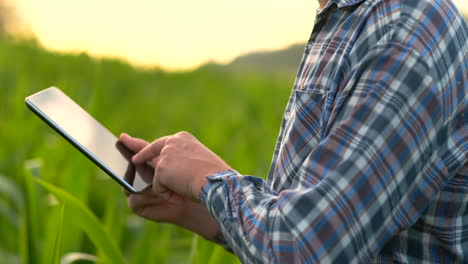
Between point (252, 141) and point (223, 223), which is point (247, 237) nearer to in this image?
point (223, 223)

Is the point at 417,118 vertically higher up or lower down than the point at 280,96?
higher up

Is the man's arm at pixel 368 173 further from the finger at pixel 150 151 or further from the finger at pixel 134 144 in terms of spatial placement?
the finger at pixel 134 144

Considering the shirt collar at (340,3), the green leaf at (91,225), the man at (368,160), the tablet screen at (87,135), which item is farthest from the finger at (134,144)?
the shirt collar at (340,3)

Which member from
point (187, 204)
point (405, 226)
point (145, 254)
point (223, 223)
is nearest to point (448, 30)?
point (405, 226)

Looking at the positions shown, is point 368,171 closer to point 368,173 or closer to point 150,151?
point 368,173

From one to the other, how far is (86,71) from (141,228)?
3044 mm

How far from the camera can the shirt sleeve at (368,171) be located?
28.5 inches

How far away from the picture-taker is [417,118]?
0.73 metres

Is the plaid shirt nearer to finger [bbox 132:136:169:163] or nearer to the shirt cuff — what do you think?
the shirt cuff

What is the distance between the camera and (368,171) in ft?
2.37

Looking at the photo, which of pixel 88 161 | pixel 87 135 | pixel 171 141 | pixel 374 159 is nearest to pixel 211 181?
pixel 171 141

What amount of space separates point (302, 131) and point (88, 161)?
76 cm

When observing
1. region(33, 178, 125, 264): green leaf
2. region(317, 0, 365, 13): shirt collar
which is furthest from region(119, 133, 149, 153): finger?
region(317, 0, 365, 13): shirt collar

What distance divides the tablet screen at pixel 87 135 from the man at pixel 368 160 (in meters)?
0.16
